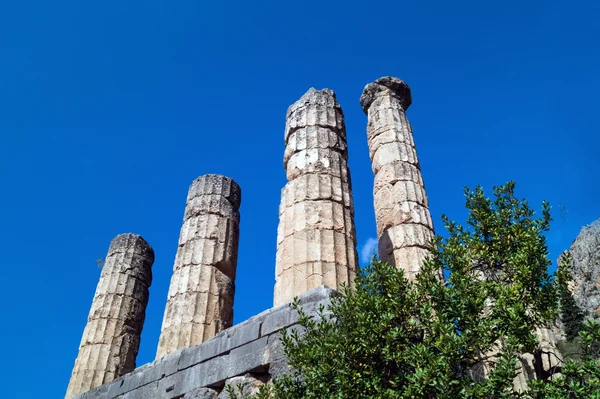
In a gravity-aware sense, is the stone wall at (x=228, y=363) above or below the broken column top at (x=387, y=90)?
below

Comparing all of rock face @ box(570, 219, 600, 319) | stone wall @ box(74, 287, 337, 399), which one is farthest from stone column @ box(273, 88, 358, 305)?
rock face @ box(570, 219, 600, 319)

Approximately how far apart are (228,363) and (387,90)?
824cm

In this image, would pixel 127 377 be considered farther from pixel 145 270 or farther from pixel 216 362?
pixel 145 270

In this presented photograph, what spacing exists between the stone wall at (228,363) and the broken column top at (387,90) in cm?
748

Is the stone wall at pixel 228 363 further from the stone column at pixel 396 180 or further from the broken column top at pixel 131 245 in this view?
the broken column top at pixel 131 245

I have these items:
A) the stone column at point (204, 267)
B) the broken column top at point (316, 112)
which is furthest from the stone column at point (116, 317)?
the broken column top at point (316, 112)

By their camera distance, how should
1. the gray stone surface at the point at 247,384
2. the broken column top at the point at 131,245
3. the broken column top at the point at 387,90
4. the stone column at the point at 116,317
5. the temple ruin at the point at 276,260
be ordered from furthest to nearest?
the broken column top at the point at 131,245 → the broken column top at the point at 387,90 → the stone column at the point at 116,317 → the temple ruin at the point at 276,260 → the gray stone surface at the point at 247,384

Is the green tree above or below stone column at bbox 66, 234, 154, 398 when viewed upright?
below

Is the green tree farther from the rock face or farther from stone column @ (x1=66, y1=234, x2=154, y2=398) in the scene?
the rock face

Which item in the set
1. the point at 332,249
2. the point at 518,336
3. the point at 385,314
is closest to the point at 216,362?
the point at 332,249

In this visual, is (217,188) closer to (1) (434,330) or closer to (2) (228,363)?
(2) (228,363)

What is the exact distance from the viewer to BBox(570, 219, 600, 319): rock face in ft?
104

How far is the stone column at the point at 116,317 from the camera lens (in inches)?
460

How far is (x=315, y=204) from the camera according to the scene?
9.16 m
